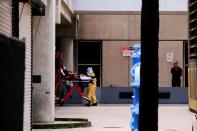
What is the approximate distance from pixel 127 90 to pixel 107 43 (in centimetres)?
410

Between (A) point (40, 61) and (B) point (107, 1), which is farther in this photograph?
(B) point (107, 1)

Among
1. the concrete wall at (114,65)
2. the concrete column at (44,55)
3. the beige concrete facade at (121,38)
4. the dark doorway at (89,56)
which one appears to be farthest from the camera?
the dark doorway at (89,56)

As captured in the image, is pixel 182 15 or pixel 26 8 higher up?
pixel 182 15

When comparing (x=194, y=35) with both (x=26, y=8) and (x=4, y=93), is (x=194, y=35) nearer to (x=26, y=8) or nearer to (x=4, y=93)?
(x=4, y=93)

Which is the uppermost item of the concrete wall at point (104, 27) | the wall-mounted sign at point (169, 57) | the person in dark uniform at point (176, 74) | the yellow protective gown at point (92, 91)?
the concrete wall at point (104, 27)

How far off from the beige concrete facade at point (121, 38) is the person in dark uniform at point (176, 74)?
90 centimetres

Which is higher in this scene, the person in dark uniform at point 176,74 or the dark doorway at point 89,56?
the dark doorway at point 89,56

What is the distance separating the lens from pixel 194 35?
18.2 feet

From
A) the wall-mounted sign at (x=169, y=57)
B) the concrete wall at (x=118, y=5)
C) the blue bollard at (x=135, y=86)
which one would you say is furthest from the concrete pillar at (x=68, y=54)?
the blue bollard at (x=135, y=86)

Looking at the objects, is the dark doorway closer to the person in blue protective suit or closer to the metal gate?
the person in blue protective suit

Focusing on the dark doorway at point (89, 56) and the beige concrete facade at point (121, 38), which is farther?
the dark doorway at point (89, 56)

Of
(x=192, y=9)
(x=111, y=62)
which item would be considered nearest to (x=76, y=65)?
(x=111, y=62)

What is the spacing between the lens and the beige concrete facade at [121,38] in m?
33.1

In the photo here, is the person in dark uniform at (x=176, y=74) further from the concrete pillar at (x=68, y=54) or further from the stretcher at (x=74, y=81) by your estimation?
the stretcher at (x=74, y=81)
